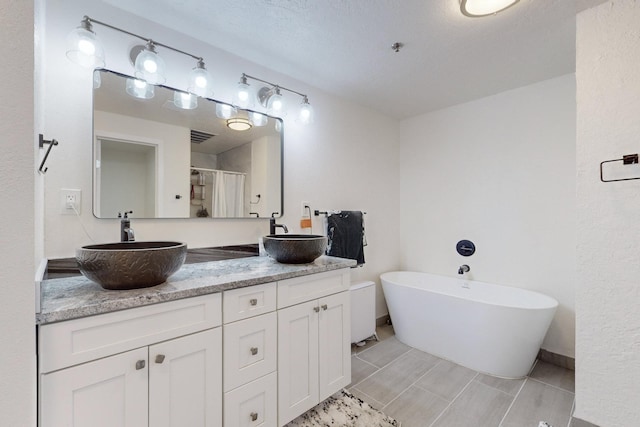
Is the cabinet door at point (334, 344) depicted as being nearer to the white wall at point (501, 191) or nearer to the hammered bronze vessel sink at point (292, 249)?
the hammered bronze vessel sink at point (292, 249)

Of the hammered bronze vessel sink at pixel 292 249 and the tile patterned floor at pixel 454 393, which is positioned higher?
the hammered bronze vessel sink at pixel 292 249

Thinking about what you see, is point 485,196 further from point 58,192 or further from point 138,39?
point 58,192

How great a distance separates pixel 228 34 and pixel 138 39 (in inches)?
19.8

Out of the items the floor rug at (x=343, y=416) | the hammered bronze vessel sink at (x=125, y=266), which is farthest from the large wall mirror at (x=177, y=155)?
the floor rug at (x=343, y=416)

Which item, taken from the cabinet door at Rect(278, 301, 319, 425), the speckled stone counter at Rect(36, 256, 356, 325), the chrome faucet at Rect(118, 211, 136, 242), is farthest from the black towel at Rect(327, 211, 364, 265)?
the chrome faucet at Rect(118, 211, 136, 242)

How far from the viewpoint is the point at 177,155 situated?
5.61 ft

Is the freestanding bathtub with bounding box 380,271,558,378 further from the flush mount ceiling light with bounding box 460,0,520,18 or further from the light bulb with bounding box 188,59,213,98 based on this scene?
the light bulb with bounding box 188,59,213,98

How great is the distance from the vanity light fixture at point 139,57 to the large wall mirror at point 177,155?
0.22ft

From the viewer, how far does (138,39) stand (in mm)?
1542

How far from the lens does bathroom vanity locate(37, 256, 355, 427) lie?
897mm

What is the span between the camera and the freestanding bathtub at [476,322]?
1964 mm

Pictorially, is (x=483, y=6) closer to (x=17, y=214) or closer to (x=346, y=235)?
(x=346, y=235)

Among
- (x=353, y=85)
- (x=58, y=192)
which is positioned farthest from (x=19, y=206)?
(x=353, y=85)

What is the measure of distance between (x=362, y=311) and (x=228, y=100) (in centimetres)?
209
